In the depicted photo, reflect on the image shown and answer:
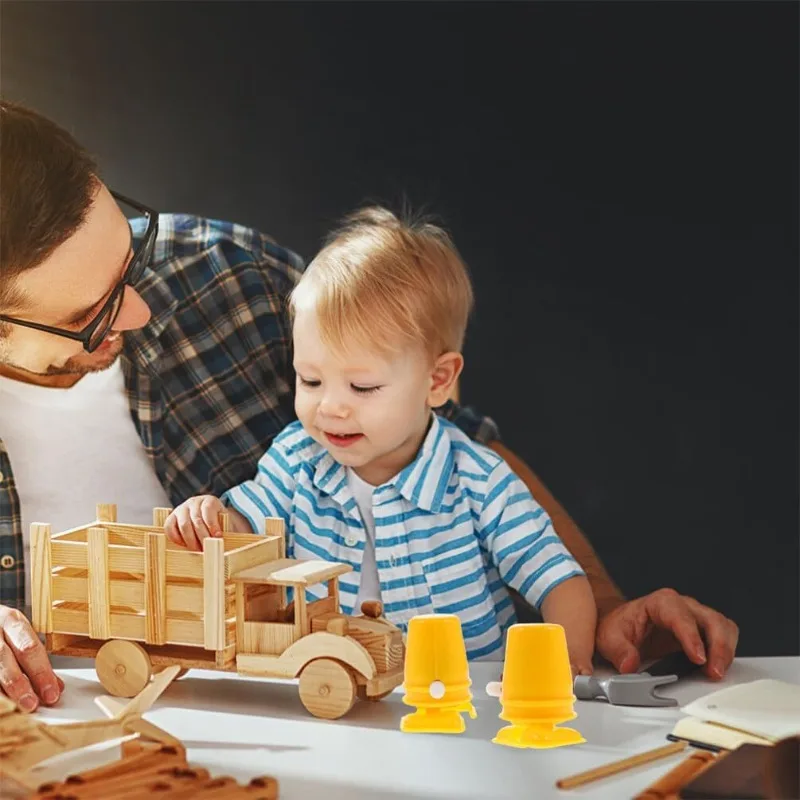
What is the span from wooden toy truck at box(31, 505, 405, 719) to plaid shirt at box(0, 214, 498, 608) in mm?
378

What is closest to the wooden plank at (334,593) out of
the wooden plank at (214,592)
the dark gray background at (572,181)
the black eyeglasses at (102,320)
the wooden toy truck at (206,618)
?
the wooden toy truck at (206,618)

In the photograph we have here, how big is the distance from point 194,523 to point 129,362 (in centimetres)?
44

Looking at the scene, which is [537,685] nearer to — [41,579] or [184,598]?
[184,598]

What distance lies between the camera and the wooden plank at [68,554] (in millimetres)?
1124

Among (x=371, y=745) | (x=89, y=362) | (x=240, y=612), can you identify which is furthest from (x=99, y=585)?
(x=89, y=362)

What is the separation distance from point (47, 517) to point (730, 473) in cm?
120

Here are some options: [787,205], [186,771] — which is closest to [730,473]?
[787,205]

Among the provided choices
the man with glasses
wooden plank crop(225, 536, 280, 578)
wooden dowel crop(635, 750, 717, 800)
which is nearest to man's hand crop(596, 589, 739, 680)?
the man with glasses

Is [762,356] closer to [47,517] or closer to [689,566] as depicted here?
[689,566]

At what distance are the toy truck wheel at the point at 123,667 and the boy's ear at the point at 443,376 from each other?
1.44 ft

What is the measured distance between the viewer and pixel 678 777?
0.88 metres

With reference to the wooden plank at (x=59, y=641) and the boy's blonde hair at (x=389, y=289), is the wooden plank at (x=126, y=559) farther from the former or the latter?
the boy's blonde hair at (x=389, y=289)

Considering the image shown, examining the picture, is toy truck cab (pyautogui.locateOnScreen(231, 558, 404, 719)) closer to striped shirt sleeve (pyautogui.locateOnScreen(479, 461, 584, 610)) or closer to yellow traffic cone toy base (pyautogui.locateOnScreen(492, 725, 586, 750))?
yellow traffic cone toy base (pyautogui.locateOnScreen(492, 725, 586, 750))

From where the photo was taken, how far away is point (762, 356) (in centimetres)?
218
